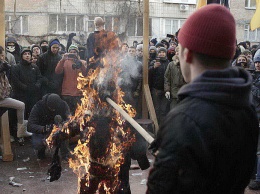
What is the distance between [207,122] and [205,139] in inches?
2.9

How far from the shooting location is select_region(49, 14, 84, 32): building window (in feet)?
88.8

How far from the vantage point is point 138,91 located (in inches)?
332

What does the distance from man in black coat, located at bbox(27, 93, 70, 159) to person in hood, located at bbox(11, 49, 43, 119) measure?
1.42m

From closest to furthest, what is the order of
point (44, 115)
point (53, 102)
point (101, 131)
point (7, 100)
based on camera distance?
point (101, 131) < point (53, 102) < point (44, 115) < point (7, 100)

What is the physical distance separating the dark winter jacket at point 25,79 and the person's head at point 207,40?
22.5ft

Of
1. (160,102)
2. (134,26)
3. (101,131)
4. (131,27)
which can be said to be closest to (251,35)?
(134,26)

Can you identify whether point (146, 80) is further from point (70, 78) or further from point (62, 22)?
point (62, 22)

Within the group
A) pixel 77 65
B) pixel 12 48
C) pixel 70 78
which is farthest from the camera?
pixel 12 48

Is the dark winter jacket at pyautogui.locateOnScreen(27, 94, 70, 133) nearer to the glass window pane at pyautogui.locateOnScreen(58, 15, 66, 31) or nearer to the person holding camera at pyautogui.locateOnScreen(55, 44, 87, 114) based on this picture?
the person holding camera at pyautogui.locateOnScreen(55, 44, 87, 114)

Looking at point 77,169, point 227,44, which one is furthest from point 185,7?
point 227,44

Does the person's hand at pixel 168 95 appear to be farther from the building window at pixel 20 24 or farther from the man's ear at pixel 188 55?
the building window at pixel 20 24

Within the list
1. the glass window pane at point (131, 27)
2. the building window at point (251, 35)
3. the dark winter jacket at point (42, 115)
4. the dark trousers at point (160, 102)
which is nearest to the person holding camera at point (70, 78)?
the dark winter jacket at point (42, 115)

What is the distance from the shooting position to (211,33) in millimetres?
1742

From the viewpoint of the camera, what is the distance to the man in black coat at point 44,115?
22.2 ft
